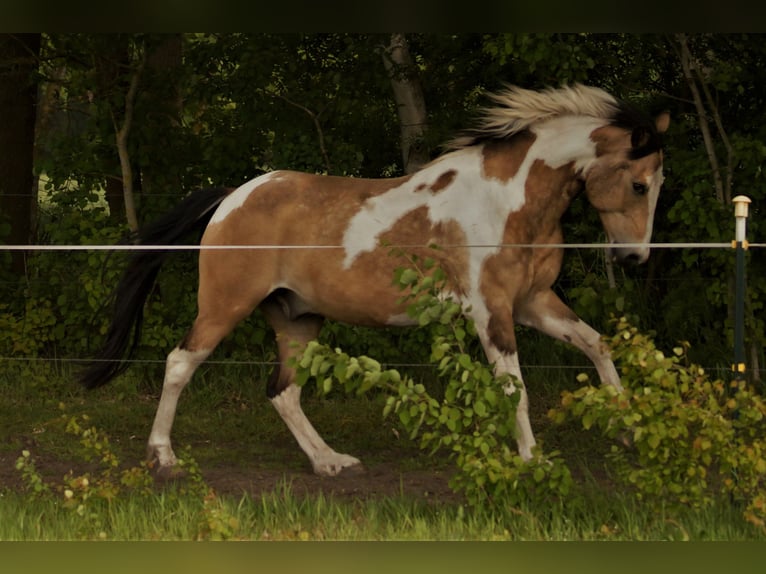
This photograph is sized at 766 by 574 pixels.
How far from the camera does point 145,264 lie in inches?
287

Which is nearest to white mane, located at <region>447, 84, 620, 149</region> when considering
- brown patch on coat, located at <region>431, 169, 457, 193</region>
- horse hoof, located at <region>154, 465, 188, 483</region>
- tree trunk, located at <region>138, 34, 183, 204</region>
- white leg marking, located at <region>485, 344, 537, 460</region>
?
brown patch on coat, located at <region>431, 169, 457, 193</region>

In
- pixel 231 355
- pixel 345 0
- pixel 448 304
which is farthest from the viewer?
pixel 231 355

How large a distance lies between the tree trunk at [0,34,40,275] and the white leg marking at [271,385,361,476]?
3748mm

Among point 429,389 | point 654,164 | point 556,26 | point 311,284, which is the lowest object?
point 429,389

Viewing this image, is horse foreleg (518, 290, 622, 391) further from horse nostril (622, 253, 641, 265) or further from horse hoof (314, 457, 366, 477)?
horse hoof (314, 457, 366, 477)

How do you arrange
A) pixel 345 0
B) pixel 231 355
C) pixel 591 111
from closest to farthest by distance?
1. pixel 345 0
2. pixel 591 111
3. pixel 231 355

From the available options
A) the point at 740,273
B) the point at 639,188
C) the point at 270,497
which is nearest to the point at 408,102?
the point at 639,188

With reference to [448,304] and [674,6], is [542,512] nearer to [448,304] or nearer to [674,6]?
[448,304]

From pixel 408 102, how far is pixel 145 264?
104 inches

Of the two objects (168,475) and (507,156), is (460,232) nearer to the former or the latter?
(507,156)

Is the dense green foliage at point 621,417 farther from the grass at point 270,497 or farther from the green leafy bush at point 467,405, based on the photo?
the grass at point 270,497

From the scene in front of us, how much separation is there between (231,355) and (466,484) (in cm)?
397

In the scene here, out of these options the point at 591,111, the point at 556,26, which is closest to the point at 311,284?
the point at 591,111

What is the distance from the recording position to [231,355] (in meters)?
9.21
